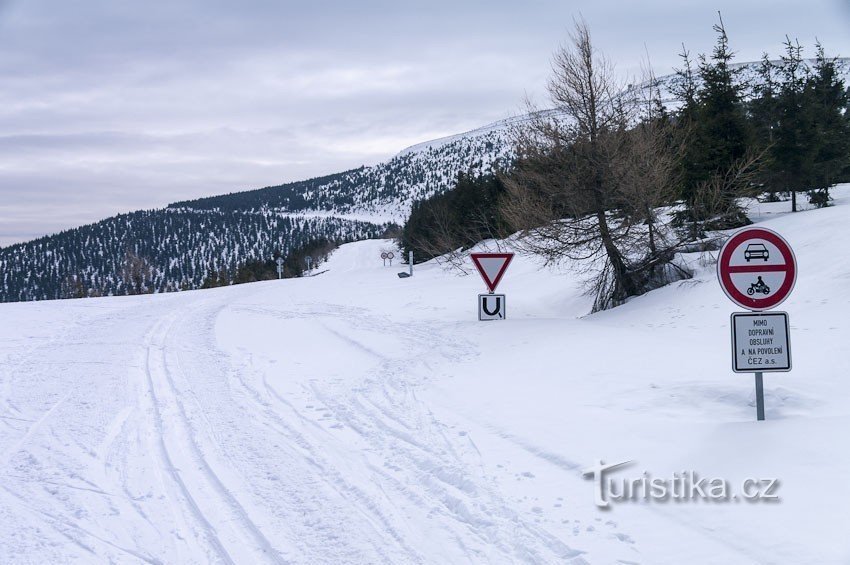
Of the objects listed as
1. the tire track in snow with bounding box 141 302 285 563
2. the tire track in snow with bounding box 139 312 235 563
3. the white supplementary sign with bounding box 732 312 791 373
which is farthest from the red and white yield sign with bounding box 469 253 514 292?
the white supplementary sign with bounding box 732 312 791 373

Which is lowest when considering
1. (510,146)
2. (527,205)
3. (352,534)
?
(352,534)

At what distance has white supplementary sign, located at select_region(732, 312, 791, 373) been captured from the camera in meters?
5.65

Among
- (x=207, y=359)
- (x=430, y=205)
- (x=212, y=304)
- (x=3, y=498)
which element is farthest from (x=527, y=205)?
(x=430, y=205)

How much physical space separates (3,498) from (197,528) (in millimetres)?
1926

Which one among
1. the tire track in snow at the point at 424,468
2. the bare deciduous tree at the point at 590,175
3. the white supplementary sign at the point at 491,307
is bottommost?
the tire track in snow at the point at 424,468

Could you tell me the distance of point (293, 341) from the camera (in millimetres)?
13688

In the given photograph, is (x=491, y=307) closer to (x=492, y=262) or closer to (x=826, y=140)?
(x=492, y=262)

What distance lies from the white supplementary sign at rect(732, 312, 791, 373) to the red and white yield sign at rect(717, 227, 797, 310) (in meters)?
0.15

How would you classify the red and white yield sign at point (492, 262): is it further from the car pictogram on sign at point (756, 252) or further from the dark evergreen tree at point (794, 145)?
the dark evergreen tree at point (794, 145)

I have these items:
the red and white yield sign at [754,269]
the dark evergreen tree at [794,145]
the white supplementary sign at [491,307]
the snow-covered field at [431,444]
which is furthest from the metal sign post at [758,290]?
the dark evergreen tree at [794,145]

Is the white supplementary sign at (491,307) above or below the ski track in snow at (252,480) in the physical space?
above

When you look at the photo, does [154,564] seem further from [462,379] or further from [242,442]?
[462,379]

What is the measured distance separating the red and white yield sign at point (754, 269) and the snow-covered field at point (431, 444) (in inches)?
47.5

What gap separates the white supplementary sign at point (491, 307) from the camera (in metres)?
14.3
